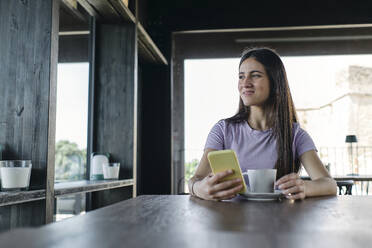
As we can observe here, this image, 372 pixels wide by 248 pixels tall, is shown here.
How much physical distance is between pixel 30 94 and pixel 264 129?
3.73 feet

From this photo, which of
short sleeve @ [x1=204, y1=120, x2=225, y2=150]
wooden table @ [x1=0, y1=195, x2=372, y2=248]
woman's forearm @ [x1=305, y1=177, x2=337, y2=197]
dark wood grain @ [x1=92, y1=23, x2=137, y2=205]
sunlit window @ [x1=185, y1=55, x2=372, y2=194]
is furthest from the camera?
sunlit window @ [x1=185, y1=55, x2=372, y2=194]

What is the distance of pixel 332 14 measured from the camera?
432cm

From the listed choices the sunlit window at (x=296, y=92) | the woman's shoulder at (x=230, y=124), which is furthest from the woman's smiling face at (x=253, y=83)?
the sunlit window at (x=296, y=92)

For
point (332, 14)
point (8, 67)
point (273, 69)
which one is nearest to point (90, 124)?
point (8, 67)

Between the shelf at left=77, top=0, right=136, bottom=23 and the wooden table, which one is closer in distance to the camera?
the wooden table

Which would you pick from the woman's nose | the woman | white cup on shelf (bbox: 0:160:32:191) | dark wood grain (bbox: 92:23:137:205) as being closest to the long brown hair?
the woman

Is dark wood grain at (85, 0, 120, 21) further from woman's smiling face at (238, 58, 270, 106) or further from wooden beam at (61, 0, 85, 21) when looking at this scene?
woman's smiling face at (238, 58, 270, 106)

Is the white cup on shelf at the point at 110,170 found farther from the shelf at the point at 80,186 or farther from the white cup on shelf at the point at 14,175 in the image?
the white cup on shelf at the point at 14,175

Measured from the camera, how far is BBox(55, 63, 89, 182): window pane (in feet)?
7.43

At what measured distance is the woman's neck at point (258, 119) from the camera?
1.67 meters

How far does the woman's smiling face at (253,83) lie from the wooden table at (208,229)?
839mm

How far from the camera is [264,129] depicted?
165 cm

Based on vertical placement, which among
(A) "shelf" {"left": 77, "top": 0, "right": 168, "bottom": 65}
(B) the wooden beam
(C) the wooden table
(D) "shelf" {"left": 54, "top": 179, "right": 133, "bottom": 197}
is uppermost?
(A) "shelf" {"left": 77, "top": 0, "right": 168, "bottom": 65}

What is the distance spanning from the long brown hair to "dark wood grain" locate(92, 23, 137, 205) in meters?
1.39
